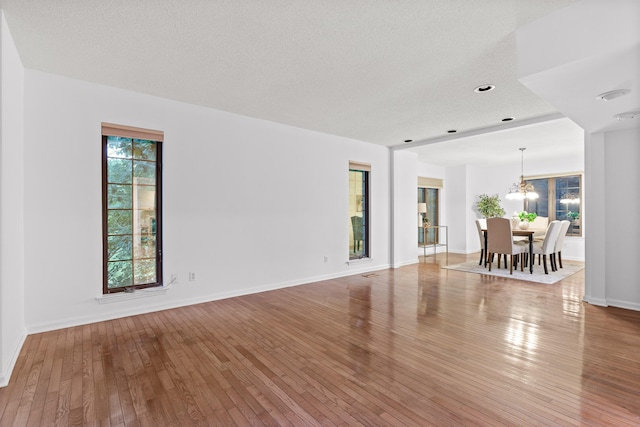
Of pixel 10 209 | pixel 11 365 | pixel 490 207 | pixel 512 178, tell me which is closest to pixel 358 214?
pixel 490 207

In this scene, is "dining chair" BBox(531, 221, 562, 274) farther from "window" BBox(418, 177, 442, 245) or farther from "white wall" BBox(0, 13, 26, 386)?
"white wall" BBox(0, 13, 26, 386)

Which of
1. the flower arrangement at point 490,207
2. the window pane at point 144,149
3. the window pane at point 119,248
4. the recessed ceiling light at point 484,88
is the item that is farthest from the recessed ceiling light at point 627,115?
the flower arrangement at point 490,207

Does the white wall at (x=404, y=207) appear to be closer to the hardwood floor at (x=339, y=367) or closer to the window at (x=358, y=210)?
the window at (x=358, y=210)

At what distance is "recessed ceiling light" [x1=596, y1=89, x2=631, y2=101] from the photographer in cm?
261

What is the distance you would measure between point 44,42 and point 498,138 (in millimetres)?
6535

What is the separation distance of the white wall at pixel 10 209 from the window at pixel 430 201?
8.13m

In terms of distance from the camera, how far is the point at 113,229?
12.1 ft

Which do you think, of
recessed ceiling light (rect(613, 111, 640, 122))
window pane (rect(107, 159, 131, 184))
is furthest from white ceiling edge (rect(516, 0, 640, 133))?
window pane (rect(107, 159, 131, 184))

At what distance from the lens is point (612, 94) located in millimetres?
2678

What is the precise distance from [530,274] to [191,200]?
618 cm

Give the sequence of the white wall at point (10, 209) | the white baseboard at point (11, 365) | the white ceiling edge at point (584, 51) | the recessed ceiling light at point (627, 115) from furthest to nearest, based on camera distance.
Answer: the recessed ceiling light at point (627, 115) < the white wall at point (10, 209) < the white baseboard at point (11, 365) < the white ceiling edge at point (584, 51)

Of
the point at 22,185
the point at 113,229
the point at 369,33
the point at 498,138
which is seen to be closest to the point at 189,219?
the point at 113,229

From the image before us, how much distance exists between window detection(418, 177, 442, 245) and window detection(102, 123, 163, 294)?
22.6 ft

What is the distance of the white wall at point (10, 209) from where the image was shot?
2342 mm
